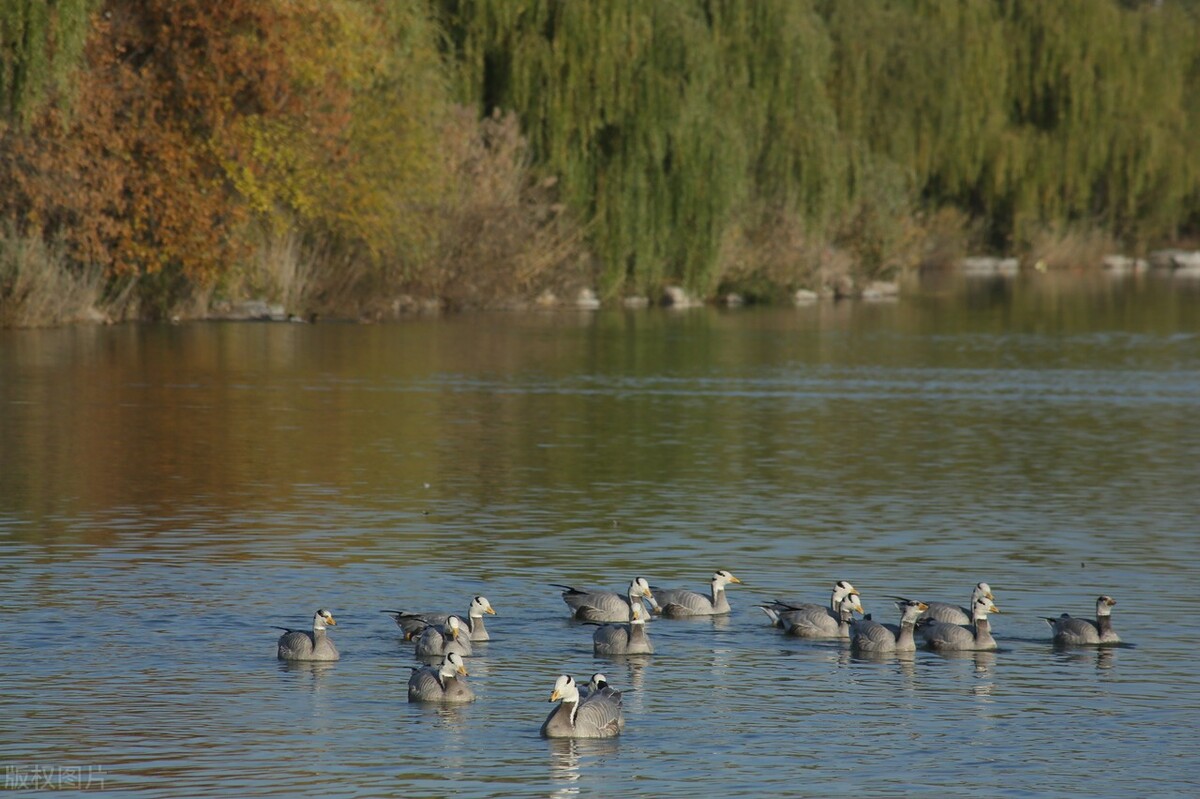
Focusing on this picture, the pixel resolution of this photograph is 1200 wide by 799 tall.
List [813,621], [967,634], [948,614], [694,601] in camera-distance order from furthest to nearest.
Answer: [694,601] → [948,614] → [813,621] → [967,634]

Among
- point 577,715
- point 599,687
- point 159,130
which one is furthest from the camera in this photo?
point 159,130

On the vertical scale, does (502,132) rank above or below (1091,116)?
below

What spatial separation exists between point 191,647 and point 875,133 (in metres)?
51.1

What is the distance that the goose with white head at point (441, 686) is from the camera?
11648 millimetres

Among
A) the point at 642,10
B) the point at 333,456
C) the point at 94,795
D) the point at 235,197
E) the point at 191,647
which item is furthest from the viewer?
the point at 642,10

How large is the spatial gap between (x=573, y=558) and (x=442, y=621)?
3639mm

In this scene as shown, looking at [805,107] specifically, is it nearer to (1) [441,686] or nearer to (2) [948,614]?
(2) [948,614]

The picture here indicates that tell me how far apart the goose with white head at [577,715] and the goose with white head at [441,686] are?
2.49ft

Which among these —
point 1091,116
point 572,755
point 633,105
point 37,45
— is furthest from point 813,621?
point 1091,116

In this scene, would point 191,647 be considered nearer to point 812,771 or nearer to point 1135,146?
point 812,771

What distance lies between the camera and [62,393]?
93.5 feet

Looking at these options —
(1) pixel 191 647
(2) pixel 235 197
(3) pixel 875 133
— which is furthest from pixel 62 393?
(3) pixel 875 133

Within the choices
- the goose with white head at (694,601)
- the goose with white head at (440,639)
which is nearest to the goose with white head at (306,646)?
the goose with white head at (440,639)

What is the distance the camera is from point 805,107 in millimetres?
54281
